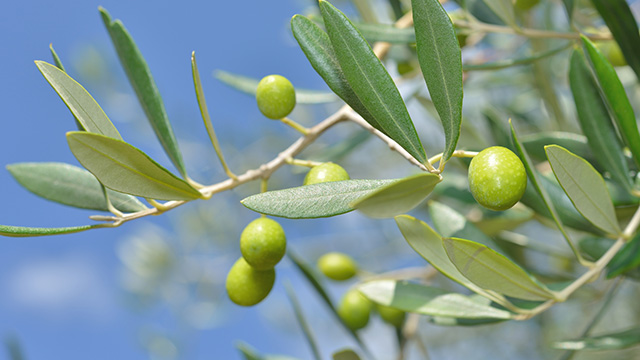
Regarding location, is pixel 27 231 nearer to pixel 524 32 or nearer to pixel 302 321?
pixel 302 321

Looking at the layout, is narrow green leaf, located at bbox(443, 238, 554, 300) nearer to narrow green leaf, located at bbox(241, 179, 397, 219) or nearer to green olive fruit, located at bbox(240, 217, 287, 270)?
narrow green leaf, located at bbox(241, 179, 397, 219)

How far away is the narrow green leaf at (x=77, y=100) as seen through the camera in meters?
0.71

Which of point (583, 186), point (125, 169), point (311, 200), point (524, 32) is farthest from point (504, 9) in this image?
point (125, 169)

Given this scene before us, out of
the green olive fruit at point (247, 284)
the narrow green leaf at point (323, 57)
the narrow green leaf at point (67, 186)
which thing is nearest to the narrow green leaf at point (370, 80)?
the narrow green leaf at point (323, 57)

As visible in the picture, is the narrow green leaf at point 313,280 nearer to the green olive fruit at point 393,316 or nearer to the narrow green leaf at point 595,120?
the green olive fruit at point 393,316

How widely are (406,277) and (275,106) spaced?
2.69ft

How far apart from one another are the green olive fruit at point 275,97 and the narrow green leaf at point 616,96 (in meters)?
0.48

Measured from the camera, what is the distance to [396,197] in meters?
0.61

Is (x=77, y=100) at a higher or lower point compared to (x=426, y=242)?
higher

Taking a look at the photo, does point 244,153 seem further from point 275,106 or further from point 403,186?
point 403,186

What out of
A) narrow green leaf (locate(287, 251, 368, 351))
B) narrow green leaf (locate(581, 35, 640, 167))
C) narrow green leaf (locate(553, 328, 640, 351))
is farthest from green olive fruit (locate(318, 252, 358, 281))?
narrow green leaf (locate(581, 35, 640, 167))

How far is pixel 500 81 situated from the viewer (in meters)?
2.16

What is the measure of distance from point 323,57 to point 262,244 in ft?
1.00

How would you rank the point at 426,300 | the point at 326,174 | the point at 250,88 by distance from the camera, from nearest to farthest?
the point at 326,174
the point at 426,300
the point at 250,88
